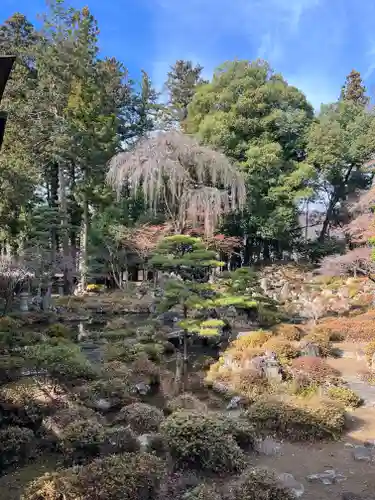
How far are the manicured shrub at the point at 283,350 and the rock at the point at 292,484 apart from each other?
450cm

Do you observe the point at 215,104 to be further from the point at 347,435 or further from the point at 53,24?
the point at 347,435

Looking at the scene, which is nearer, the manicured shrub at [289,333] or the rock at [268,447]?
the rock at [268,447]

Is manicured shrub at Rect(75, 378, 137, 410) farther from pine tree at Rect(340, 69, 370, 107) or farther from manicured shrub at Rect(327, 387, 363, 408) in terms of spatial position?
pine tree at Rect(340, 69, 370, 107)

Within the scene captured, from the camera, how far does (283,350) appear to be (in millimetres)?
9383

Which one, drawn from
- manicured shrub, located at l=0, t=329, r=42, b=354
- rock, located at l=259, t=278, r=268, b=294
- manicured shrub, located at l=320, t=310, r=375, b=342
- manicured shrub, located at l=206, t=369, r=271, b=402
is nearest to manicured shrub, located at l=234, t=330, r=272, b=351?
manicured shrub, located at l=206, t=369, r=271, b=402

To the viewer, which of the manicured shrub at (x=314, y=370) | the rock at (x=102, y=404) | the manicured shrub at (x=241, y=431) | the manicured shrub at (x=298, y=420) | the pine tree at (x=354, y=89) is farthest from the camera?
the pine tree at (x=354, y=89)

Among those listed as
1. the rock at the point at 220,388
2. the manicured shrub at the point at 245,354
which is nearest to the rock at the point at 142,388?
the rock at the point at 220,388

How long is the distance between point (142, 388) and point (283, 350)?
3411mm

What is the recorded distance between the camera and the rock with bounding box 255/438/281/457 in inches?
215

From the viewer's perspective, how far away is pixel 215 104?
21672 millimetres

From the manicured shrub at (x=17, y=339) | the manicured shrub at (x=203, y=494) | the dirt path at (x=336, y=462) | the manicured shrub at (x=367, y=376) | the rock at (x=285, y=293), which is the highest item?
the rock at (x=285, y=293)

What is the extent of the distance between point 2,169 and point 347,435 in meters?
13.0

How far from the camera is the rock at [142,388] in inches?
316

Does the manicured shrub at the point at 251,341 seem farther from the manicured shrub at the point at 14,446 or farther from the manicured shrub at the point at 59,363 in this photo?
the manicured shrub at the point at 14,446
